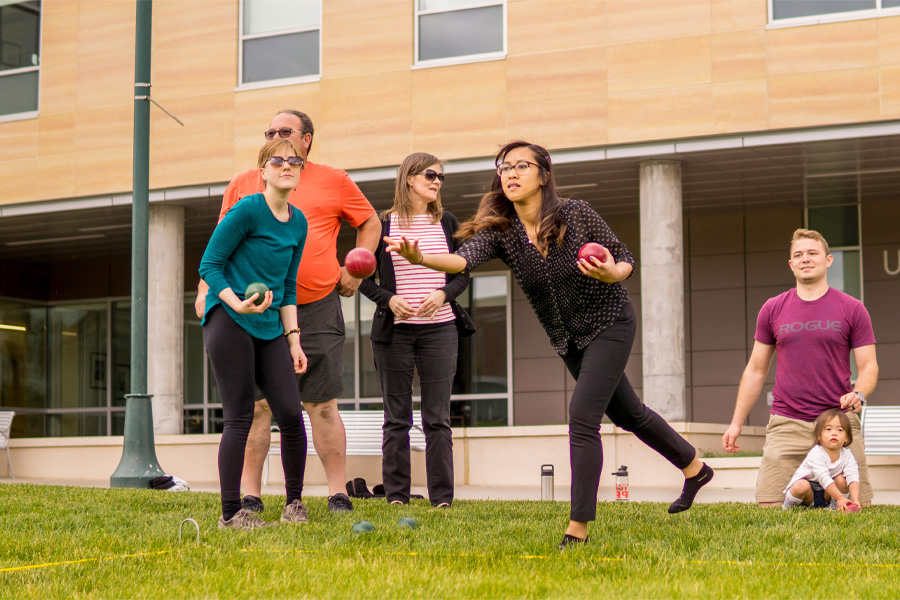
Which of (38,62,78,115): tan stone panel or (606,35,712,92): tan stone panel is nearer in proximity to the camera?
(606,35,712,92): tan stone panel

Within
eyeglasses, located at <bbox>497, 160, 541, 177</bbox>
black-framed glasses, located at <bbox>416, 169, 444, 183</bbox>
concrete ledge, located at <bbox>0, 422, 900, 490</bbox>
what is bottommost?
concrete ledge, located at <bbox>0, 422, 900, 490</bbox>

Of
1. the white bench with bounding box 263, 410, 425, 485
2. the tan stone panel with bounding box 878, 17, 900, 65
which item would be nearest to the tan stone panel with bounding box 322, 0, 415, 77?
the white bench with bounding box 263, 410, 425, 485

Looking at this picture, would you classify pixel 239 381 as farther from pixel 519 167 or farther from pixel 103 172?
pixel 103 172

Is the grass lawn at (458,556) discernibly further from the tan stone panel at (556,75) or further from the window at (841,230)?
the window at (841,230)

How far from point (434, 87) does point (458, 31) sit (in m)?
0.86

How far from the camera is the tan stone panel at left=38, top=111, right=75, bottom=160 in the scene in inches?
656

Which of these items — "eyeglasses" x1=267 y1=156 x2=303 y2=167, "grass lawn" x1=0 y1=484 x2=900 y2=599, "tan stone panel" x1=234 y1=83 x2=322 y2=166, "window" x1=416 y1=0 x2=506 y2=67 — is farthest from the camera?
"tan stone panel" x1=234 y1=83 x2=322 y2=166

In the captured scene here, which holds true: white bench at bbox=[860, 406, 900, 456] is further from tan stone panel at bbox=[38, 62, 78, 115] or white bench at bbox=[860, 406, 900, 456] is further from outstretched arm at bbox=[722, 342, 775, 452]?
tan stone panel at bbox=[38, 62, 78, 115]

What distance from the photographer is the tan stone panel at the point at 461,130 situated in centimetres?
1433

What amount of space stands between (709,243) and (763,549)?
13303 mm

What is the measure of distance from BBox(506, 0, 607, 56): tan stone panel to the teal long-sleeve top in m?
8.81

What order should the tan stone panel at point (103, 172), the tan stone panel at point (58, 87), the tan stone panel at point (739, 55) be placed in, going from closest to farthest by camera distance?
A: the tan stone panel at point (739, 55), the tan stone panel at point (103, 172), the tan stone panel at point (58, 87)

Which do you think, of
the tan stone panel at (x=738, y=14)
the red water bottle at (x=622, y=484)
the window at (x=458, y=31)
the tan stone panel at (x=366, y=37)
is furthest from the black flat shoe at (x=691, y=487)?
the tan stone panel at (x=366, y=37)

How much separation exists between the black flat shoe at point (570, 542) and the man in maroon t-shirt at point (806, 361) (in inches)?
98.0
